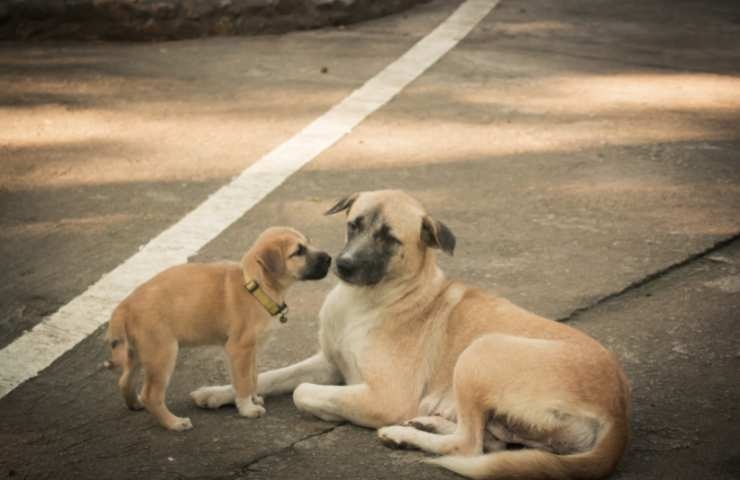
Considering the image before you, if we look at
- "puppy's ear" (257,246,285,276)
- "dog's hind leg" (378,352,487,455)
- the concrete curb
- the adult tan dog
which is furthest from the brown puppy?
the concrete curb

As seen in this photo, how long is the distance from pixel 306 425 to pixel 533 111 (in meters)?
5.77

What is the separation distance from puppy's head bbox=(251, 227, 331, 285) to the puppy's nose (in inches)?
4.8

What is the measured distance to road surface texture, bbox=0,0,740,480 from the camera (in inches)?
197

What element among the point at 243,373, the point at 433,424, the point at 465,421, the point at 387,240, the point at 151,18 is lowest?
the point at 433,424

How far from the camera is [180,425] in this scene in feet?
16.5

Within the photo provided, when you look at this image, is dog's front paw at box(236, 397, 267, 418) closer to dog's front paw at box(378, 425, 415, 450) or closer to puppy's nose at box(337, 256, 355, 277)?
dog's front paw at box(378, 425, 415, 450)

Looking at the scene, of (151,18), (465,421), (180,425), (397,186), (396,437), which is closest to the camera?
(465,421)

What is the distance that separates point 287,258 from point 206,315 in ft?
1.74

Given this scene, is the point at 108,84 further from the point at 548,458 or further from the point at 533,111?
the point at 548,458

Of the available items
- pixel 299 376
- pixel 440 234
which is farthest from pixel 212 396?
pixel 440 234

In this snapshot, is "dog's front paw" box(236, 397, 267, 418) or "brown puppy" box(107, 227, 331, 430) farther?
"dog's front paw" box(236, 397, 267, 418)

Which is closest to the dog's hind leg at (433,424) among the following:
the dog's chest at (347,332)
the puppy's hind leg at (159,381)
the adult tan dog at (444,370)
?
the adult tan dog at (444,370)

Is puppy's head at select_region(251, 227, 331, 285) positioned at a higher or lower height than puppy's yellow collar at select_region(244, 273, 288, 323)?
higher

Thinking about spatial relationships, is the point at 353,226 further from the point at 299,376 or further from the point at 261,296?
the point at 299,376
